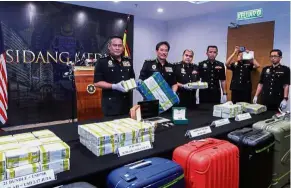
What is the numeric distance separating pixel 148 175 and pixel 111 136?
0.30m

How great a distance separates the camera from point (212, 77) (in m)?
3.75

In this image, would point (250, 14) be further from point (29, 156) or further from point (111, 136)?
point (29, 156)

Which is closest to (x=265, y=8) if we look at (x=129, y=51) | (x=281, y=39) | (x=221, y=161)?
(x=281, y=39)

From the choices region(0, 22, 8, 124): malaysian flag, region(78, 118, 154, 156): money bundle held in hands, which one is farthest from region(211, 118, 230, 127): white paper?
region(0, 22, 8, 124): malaysian flag

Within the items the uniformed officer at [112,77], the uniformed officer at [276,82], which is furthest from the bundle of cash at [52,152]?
the uniformed officer at [276,82]

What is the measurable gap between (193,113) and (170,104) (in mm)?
296

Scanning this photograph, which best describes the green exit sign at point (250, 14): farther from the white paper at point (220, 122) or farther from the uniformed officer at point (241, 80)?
the white paper at point (220, 122)

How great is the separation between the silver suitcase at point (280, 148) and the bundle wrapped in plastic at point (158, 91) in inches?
31.3

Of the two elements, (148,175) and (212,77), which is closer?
(148,175)

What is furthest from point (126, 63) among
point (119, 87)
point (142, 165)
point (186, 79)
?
point (142, 165)

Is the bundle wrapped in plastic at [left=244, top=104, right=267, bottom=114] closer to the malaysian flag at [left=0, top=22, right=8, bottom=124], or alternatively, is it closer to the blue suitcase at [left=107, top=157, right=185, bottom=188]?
the blue suitcase at [left=107, top=157, right=185, bottom=188]

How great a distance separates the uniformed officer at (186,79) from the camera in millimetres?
2920

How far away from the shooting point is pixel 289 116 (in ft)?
7.66

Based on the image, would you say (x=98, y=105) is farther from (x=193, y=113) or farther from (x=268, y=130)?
(x=268, y=130)
